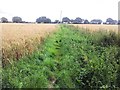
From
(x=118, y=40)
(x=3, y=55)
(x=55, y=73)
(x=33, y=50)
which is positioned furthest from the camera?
(x=118, y=40)

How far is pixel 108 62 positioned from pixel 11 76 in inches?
118

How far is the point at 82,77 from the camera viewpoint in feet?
25.5

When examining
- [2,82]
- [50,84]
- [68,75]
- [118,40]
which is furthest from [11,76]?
[118,40]

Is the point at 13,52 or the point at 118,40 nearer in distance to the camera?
the point at 13,52

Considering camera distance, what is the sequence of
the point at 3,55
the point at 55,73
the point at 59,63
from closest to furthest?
1. the point at 55,73
2. the point at 3,55
3. the point at 59,63

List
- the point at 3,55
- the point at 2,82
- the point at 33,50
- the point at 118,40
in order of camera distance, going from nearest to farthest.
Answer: the point at 2,82
the point at 3,55
the point at 33,50
the point at 118,40

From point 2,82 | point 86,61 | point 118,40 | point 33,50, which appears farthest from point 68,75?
point 118,40

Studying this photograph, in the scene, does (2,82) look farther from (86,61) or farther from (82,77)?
(86,61)

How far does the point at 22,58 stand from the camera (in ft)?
32.6

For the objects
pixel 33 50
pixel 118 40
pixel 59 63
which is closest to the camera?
pixel 59 63

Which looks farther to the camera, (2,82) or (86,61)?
(86,61)

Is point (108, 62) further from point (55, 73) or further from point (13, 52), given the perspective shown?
point (13, 52)

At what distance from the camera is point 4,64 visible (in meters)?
8.83

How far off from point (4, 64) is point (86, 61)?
249 centimetres
